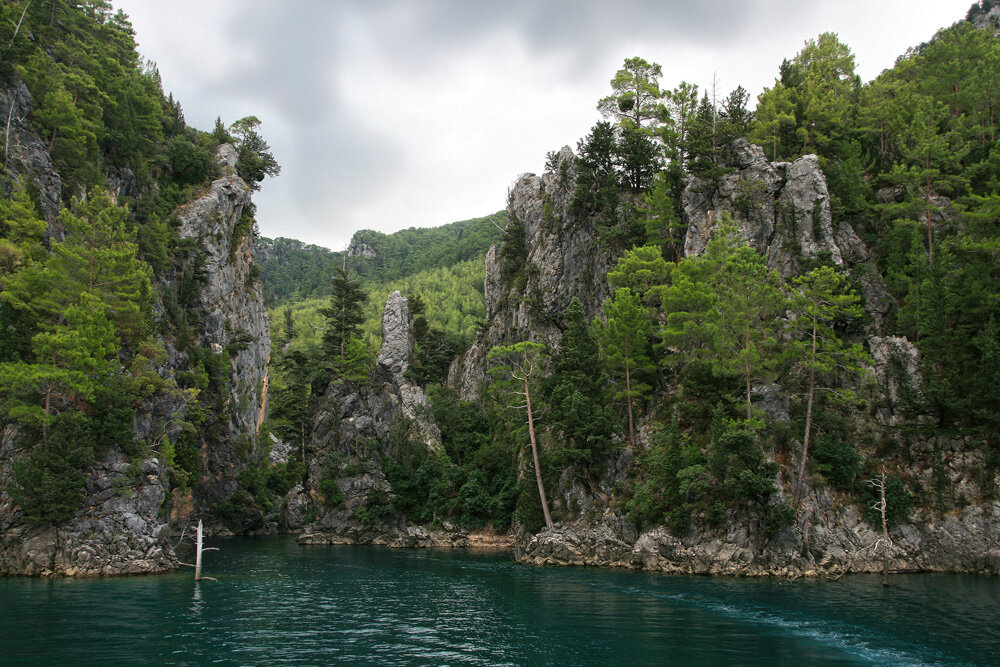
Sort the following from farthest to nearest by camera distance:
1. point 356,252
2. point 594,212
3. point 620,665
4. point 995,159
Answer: point 356,252 → point 594,212 → point 995,159 → point 620,665

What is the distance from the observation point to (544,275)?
64.8 meters

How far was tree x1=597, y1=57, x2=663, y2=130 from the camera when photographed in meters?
60.7

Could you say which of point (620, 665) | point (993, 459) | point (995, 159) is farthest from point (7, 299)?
point (995, 159)

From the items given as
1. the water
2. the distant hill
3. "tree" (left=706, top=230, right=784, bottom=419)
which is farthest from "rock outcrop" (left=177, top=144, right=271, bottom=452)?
the distant hill

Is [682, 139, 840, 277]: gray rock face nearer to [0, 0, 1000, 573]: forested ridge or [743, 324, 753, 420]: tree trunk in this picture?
[0, 0, 1000, 573]: forested ridge

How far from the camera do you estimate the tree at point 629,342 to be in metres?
42.9

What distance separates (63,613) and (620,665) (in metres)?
20.9

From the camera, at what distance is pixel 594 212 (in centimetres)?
6103

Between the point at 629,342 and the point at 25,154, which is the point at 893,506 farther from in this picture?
the point at 25,154

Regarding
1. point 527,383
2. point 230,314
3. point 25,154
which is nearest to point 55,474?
point 25,154

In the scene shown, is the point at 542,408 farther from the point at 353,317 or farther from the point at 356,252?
the point at 356,252

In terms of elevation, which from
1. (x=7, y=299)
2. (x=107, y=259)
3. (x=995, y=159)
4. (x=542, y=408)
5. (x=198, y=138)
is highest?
(x=198, y=138)

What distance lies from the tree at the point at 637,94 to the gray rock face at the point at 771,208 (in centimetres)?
1384

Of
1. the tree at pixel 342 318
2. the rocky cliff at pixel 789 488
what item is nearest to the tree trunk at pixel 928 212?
the rocky cliff at pixel 789 488
